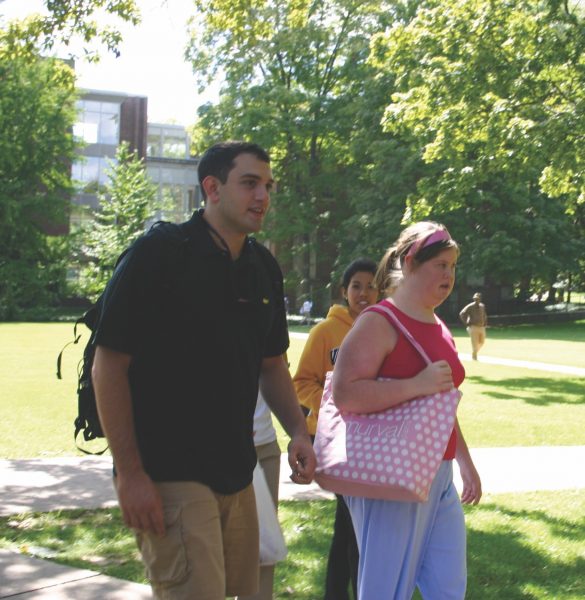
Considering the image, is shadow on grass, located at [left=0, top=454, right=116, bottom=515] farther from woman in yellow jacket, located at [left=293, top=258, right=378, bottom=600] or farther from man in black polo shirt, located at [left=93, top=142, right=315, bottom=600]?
man in black polo shirt, located at [left=93, top=142, right=315, bottom=600]

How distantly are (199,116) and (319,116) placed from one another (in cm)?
659

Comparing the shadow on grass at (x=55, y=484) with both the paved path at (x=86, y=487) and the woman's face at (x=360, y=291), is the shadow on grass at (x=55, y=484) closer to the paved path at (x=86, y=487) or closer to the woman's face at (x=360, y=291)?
the paved path at (x=86, y=487)

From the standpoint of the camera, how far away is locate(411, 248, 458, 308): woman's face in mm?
3436

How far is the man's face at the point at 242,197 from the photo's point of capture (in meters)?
3.01

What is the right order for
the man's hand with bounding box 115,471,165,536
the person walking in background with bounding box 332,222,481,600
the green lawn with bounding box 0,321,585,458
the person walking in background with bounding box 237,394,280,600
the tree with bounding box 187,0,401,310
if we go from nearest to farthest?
the man's hand with bounding box 115,471,165,536
the person walking in background with bounding box 332,222,481,600
the person walking in background with bounding box 237,394,280,600
the green lawn with bounding box 0,321,585,458
the tree with bounding box 187,0,401,310

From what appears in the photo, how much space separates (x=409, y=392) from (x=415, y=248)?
0.60m

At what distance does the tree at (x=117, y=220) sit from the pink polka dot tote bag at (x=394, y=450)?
5199cm

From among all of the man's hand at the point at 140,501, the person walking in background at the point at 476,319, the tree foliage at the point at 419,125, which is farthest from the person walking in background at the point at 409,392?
the person walking in background at the point at 476,319

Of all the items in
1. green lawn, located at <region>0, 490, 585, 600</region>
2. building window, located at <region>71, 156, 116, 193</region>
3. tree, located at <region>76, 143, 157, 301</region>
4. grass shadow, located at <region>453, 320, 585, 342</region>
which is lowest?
grass shadow, located at <region>453, 320, 585, 342</region>

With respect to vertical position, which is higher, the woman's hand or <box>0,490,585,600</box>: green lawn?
the woman's hand

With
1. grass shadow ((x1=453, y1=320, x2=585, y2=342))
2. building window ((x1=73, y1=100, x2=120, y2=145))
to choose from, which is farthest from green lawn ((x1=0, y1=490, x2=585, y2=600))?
building window ((x1=73, y1=100, x2=120, y2=145))

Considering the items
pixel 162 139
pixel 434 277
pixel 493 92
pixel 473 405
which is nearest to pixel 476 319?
pixel 493 92

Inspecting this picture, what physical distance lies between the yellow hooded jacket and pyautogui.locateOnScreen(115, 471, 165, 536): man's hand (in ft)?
7.58

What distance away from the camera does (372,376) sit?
10.7 ft
